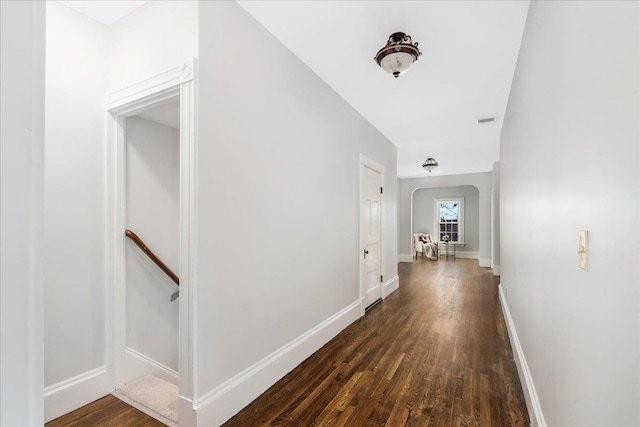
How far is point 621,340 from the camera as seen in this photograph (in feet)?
2.40

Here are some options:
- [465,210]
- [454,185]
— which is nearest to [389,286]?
[454,185]

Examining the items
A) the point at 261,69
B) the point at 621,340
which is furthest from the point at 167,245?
Answer: the point at 621,340

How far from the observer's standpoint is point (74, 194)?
200 cm

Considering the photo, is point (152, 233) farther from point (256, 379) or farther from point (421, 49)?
point (421, 49)

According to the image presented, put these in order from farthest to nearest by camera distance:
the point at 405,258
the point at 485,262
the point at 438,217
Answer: the point at 438,217 → the point at 405,258 → the point at 485,262

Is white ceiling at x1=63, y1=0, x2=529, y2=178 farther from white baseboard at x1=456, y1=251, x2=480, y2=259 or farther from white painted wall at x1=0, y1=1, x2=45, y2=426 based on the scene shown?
white baseboard at x1=456, y1=251, x2=480, y2=259

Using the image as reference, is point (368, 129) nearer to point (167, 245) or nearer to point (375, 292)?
point (375, 292)

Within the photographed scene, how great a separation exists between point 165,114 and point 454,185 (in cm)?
826

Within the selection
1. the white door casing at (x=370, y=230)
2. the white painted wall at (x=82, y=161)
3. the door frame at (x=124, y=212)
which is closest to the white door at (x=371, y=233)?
the white door casing at (x=370, y=230)

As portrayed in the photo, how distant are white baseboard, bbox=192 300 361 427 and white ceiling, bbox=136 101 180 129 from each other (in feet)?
6.36

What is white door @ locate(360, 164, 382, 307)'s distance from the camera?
4.00m

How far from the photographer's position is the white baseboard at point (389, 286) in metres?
4.77

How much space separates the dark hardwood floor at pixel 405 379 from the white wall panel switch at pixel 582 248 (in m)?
1.40

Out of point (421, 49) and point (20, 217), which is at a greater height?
point (421, 49)
